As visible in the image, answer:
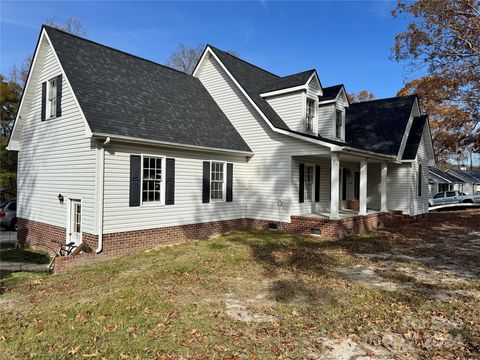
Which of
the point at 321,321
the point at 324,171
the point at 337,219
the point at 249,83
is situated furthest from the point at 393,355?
the point at 249,83

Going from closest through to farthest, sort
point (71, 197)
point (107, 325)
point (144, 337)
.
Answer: point (144, 337) < point (107, 325) < point (71, 197)

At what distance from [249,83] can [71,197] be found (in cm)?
927

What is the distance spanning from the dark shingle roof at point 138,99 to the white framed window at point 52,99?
1.30 m

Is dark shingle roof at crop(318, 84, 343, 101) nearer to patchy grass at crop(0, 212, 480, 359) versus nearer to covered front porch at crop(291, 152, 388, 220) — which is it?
covered front porch at crop(291, 152, 388, 220)

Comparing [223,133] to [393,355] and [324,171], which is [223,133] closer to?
[324,171]

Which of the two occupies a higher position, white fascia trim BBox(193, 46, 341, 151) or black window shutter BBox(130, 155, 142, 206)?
white fascia trim BBox(193, 46, 341, 151)

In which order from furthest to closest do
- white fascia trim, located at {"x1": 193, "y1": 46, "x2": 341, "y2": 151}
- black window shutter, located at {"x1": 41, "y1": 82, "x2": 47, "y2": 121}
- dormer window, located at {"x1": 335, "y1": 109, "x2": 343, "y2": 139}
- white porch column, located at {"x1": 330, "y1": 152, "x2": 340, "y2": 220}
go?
1. dormer window, located at {"x1": 335, "y1": 109, "x2": 343, "y2": 139}
2. white porch column, located at {"x1": 330, "y1": 152, "x2": 340, "y2": 220}
3. white fascia trim, located at {"x1": 193, "y1": 46, "x2": 341, "y2": 151}
4. black window shutter, located at {"x1": 41, "y1": 82, "x2": 47, "y2": 121}

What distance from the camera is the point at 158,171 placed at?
10.9 m

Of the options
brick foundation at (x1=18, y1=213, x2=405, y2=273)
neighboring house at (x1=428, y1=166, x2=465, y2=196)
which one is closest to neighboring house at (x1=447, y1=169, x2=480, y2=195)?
neighboring house at (x1=428, y1=166, x2=465, y2=196)

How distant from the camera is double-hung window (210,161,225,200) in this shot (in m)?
13.2

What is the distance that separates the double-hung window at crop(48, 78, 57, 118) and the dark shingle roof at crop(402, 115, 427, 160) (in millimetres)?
16589

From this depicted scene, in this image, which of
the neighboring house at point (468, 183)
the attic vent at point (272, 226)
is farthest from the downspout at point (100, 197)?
the neighboring house at point (468, 183)

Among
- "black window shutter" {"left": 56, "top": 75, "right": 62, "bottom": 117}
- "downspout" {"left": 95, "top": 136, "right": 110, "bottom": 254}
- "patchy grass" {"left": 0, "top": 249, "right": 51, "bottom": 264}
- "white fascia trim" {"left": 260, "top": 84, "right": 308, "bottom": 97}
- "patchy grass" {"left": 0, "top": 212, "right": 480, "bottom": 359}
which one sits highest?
"white fascia trim" {"left": 260, "top": 84, "right": 308, "bottom": 97}

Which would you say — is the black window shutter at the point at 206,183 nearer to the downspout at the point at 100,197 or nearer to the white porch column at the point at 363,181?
the downspout at the point at 100,197
